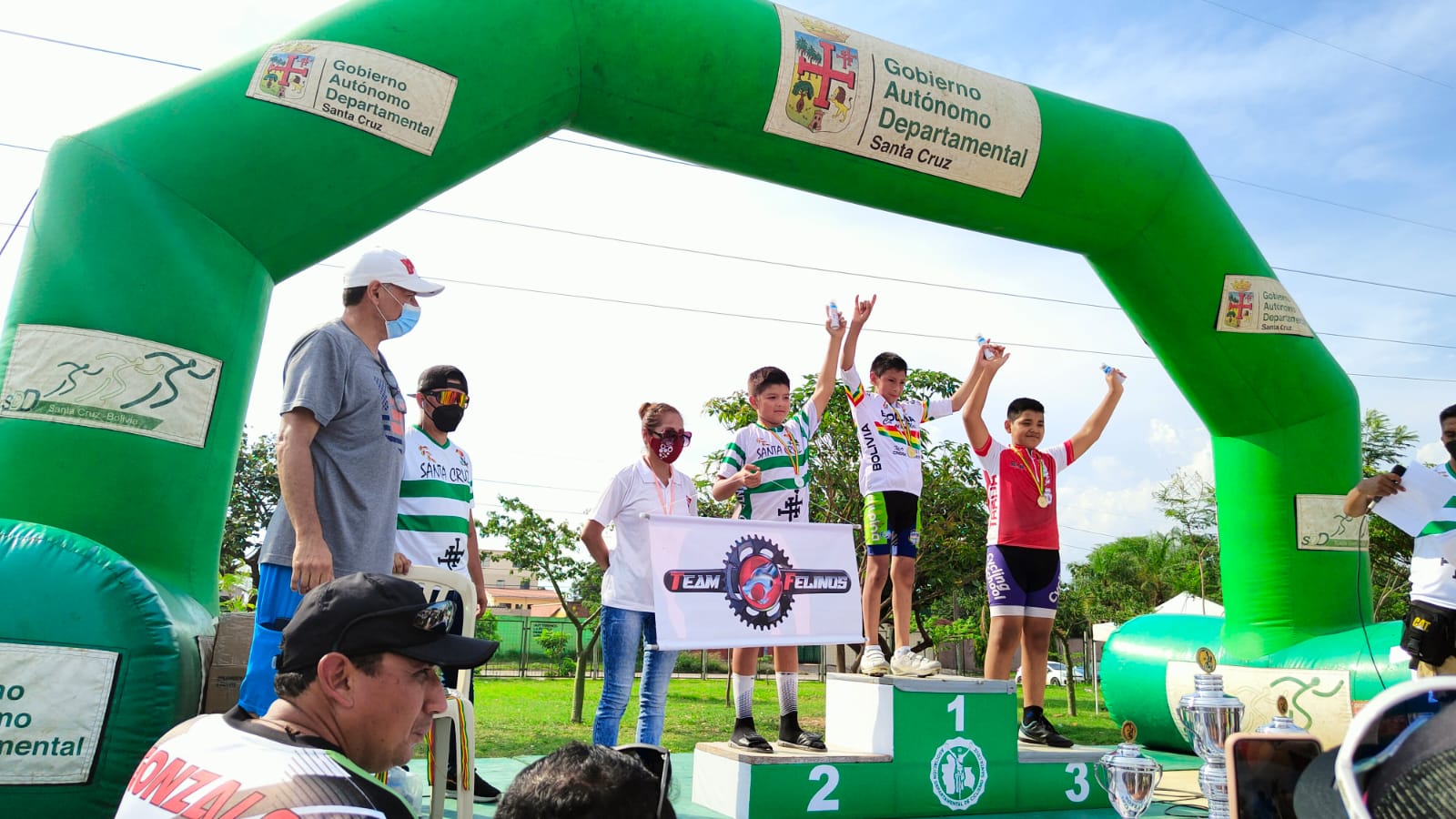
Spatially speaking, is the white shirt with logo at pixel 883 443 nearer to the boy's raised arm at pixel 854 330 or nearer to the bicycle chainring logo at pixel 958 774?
the boy's raised arm at pixel 854 330

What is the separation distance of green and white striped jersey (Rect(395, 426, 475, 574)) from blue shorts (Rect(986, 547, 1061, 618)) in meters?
2.90

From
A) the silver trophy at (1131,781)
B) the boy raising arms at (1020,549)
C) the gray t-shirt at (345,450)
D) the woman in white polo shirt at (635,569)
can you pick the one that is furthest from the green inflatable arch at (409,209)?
the silver trophy at (1131,781)

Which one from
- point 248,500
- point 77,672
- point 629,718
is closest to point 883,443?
point 77,672

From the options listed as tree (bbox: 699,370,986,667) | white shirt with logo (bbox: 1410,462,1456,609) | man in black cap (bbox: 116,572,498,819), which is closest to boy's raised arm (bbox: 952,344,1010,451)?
white shirt with logo (bbox: 1410,462,1456,609)

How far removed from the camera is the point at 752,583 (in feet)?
15.8

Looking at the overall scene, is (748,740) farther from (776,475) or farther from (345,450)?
(345,450)

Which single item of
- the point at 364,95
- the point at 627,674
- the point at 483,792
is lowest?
the point at 483,792

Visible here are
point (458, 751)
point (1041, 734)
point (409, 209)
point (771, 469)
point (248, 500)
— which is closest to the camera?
point (458, 751)

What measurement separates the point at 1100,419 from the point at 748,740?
2.94m

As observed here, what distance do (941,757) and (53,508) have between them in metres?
4.04

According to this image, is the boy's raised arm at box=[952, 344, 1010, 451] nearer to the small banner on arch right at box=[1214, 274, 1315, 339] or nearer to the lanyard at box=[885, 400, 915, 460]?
the lanyard at box=[885, 400, 915, 460]

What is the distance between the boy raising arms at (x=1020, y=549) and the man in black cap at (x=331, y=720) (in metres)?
4.27

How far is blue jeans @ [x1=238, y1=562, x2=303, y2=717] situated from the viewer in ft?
8.54

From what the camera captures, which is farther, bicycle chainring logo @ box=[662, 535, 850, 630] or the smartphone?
bicycle chainring logo @ box=[662, 535, 850, 630]
